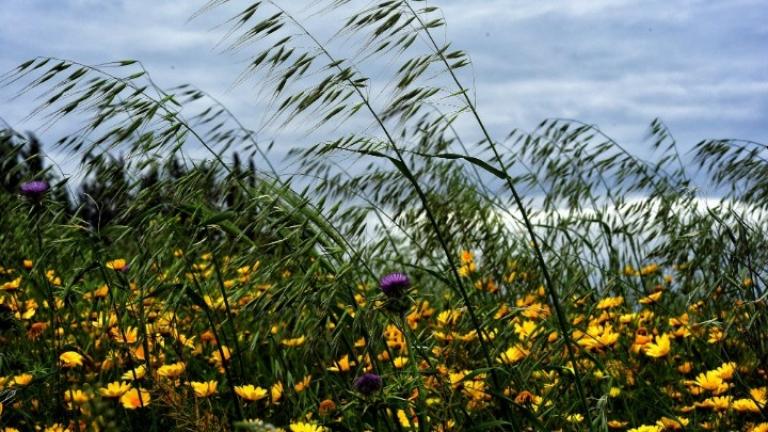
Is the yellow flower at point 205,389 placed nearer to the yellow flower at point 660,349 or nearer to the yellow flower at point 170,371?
the yellow flower at point 170,371

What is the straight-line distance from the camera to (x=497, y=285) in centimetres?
342

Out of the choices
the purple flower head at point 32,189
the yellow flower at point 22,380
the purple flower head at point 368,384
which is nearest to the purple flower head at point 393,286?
the purple flower head at point 368,384

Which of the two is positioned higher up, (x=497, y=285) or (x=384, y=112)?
(x=384, y=112)

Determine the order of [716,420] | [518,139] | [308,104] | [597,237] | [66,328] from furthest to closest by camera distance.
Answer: [518,139]
[597,237]
[66,328]
[716,420]
[308,104]

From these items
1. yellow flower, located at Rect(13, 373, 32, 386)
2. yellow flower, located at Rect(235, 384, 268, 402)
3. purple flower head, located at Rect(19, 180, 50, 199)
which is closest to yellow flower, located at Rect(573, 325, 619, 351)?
yellow flower, located at Rect(235, 384, 268, 402)

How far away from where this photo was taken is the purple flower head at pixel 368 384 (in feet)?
6.44

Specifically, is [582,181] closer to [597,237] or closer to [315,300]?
[597,237]

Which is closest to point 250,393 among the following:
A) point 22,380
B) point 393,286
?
point 393,286

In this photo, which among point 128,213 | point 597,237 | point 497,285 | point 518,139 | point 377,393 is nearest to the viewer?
point 377,393

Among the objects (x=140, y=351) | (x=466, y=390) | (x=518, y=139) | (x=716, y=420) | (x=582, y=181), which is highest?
(x=518, y=139)

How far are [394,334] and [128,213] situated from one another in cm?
104

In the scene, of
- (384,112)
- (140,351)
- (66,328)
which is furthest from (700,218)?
(66,328)

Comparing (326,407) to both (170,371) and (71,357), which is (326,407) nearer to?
(170,371)

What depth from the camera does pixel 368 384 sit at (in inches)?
77.5
